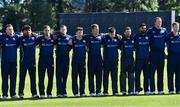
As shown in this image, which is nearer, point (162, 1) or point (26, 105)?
point (26, 105)

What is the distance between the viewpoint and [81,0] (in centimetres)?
8600

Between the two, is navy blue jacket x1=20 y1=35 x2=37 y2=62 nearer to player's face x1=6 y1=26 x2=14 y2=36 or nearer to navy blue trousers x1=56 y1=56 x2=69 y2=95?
player's face x1=6 y1=26 x2=14 y2=36

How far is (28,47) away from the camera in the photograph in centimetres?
1633

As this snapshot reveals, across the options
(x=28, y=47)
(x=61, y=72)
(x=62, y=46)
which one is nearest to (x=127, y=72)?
(x=61, y=72)

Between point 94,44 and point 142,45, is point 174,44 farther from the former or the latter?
point 94,44

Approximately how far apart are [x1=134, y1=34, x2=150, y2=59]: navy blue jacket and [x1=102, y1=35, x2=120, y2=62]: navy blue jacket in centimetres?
54

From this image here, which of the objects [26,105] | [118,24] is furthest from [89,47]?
[118,24]

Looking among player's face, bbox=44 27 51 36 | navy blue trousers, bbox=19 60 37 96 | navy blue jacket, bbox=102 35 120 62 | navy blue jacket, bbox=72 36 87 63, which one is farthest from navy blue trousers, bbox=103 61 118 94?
navy blue trousers, bbox=19 60 37 96

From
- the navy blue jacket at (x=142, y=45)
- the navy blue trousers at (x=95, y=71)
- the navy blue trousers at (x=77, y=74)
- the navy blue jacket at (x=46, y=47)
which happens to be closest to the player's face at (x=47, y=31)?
the navy blue jacket at (x=46, y=47)

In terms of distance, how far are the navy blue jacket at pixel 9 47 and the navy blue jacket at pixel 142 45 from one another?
10.9ft

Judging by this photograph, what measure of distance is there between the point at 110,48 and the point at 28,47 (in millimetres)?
2237

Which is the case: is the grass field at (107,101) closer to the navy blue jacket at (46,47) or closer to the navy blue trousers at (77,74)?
the navy blue trousers at (77,74)

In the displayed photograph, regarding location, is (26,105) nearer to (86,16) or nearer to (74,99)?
(74,99)

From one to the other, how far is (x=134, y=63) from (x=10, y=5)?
74734 mm
